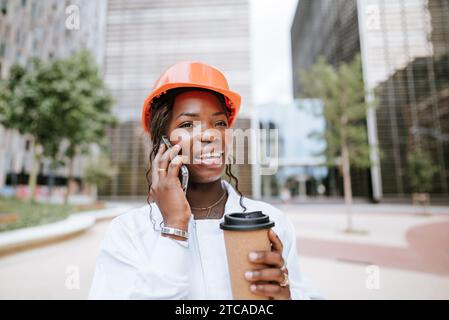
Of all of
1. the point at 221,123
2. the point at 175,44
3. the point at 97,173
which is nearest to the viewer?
the point at 221,123

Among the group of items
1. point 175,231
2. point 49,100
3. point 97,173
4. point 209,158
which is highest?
point 49,100

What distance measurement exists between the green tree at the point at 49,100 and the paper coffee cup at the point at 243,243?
43.1 ft

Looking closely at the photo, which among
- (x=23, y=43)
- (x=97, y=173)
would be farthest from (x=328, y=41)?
(x=23, y=43)

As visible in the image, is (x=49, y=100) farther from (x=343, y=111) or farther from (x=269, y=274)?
(x=269, y=274)

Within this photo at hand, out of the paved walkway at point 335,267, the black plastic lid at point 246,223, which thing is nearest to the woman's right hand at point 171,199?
the black plastic lid at point 246,223

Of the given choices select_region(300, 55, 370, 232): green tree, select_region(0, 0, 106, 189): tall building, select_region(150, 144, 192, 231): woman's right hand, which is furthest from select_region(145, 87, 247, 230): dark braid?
select_region(0, 0, 106, 189): tall building

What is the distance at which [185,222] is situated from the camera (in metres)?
0.77

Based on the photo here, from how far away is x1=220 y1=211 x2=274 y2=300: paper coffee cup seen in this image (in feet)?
2.32

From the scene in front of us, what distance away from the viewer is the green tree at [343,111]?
8.89 metres

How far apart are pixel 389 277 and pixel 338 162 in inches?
229

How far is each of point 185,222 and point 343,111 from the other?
32.4 feet

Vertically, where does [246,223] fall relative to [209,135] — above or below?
below

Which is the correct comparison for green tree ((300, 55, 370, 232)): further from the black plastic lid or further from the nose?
the black plastic lid
